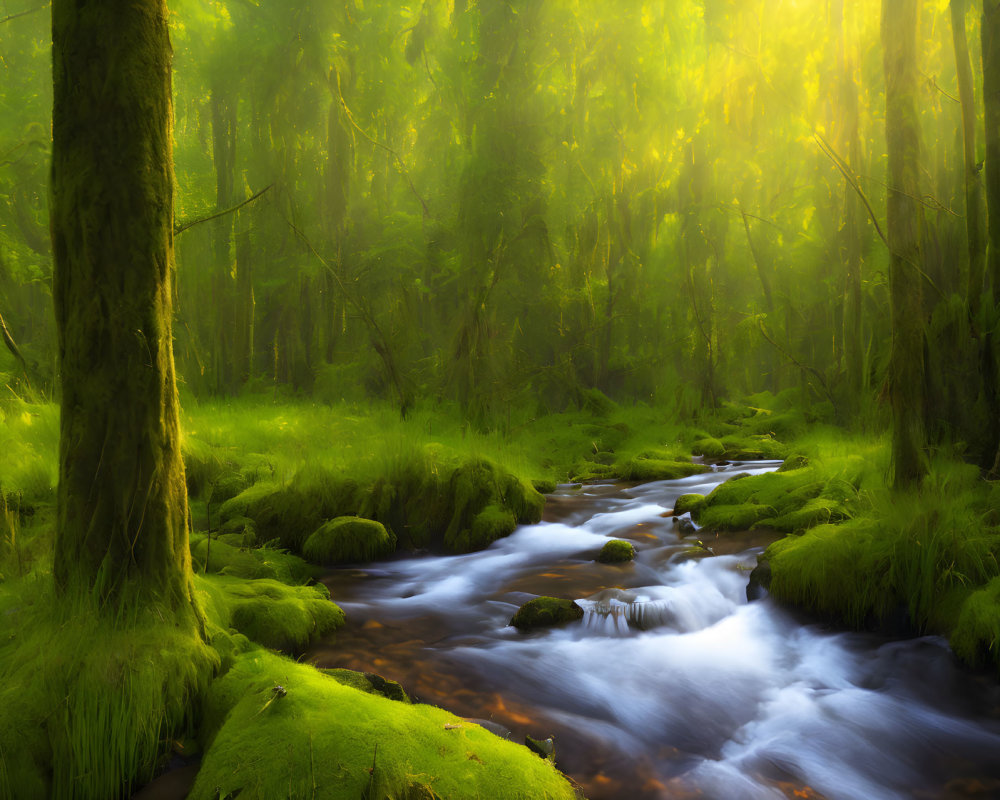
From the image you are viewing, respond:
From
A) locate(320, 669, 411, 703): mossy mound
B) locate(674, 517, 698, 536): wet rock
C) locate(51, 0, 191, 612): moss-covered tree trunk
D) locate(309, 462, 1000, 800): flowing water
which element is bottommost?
locate(309, 462, 1000, 800): flowing water

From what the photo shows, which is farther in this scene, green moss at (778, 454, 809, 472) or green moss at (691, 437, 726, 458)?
green moss at (691, 437, 726, 458)

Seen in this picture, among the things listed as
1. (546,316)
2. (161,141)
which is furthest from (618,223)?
(161,141)

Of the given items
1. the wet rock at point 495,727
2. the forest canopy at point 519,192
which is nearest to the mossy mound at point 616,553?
the wet rock at point 495,727

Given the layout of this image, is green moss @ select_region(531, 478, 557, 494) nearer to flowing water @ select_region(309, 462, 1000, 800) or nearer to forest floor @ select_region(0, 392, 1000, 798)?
forest floor @ select_region(0, 392, 1000, 798)

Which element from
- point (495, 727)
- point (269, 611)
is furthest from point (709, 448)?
point (269, 611)

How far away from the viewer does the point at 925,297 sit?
281 inches

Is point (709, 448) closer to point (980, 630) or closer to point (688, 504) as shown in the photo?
point (688, 504)

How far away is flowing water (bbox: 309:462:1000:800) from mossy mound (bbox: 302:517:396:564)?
11.7 inches

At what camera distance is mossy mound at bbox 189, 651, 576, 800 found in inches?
100

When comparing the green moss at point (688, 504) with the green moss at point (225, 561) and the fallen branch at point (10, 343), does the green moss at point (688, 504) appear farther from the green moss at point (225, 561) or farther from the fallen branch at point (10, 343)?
the fallen branch at point (10, 343)

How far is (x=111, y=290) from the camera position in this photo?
323 centimetres

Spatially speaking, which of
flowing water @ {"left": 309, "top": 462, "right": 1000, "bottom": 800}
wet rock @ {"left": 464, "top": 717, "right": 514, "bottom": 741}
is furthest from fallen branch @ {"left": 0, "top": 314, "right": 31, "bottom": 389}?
wet rock @ {"left": 464, "top": 717, "right": 514, "bottom": 741}

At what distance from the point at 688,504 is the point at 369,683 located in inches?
235

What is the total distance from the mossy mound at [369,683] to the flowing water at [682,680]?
1.82ft
